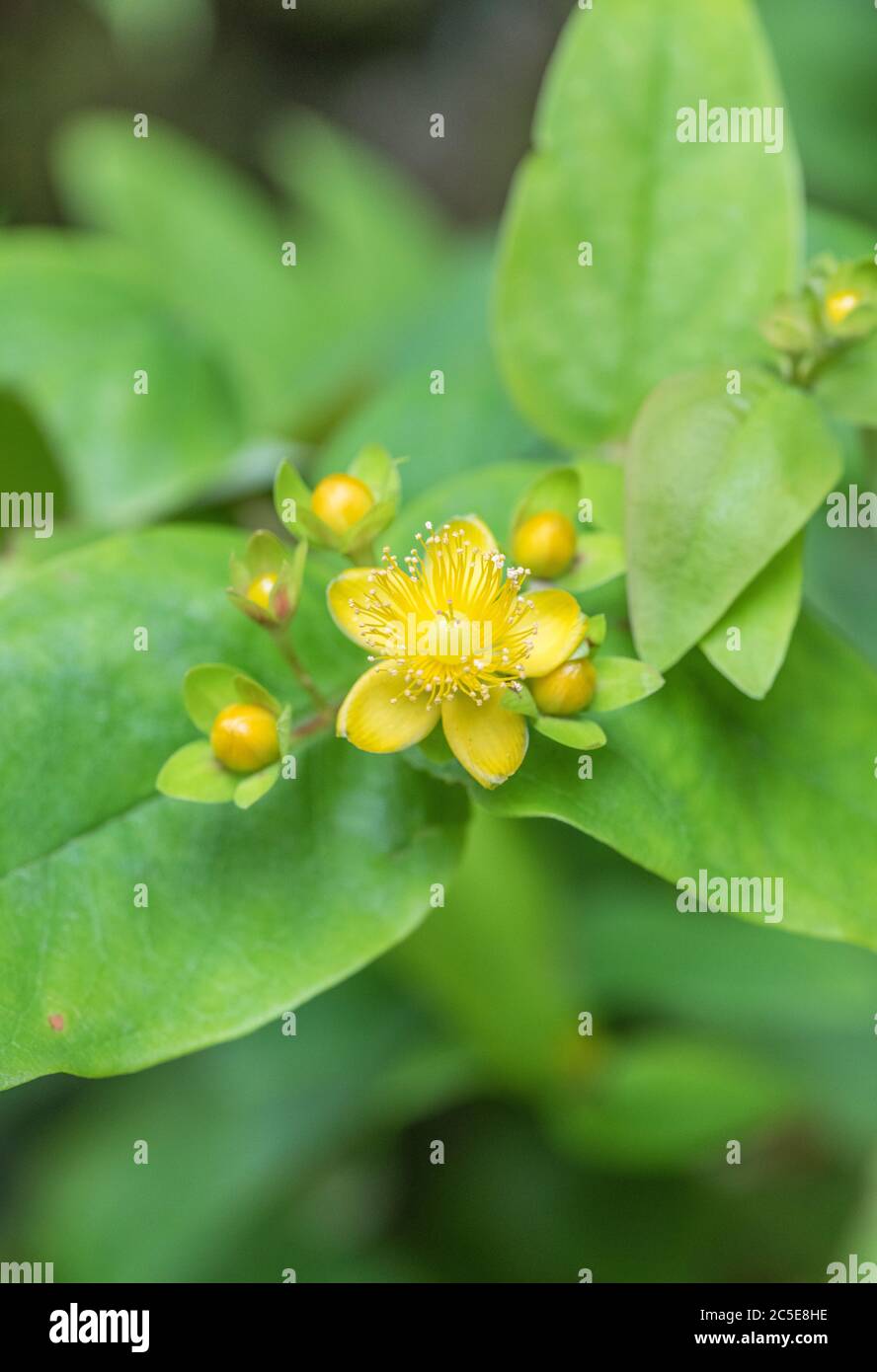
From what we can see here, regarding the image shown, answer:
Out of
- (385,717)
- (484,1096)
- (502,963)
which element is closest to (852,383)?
(385,717)

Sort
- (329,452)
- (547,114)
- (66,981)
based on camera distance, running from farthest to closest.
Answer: (329,452) → (547,114) → (66,981)

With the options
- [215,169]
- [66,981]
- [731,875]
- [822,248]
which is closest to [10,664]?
[66,981]

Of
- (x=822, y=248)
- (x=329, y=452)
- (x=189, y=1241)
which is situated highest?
(x=822, y=248)

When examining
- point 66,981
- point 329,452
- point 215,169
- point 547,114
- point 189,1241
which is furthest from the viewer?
point 215,169

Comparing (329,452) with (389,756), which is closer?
(389,756)

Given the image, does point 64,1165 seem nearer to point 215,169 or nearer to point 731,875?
point 731,875

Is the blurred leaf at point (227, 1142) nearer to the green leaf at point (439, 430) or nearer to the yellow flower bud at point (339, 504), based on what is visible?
the green leaf at point (439, 430)

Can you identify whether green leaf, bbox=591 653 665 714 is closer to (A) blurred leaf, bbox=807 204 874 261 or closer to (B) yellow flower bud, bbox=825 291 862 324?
(B) yellow flower bud, bbox=825 291 862 324

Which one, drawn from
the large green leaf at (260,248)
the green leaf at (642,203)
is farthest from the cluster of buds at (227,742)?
the large green leaf at (260,248)

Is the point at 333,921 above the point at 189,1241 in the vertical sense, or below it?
above
